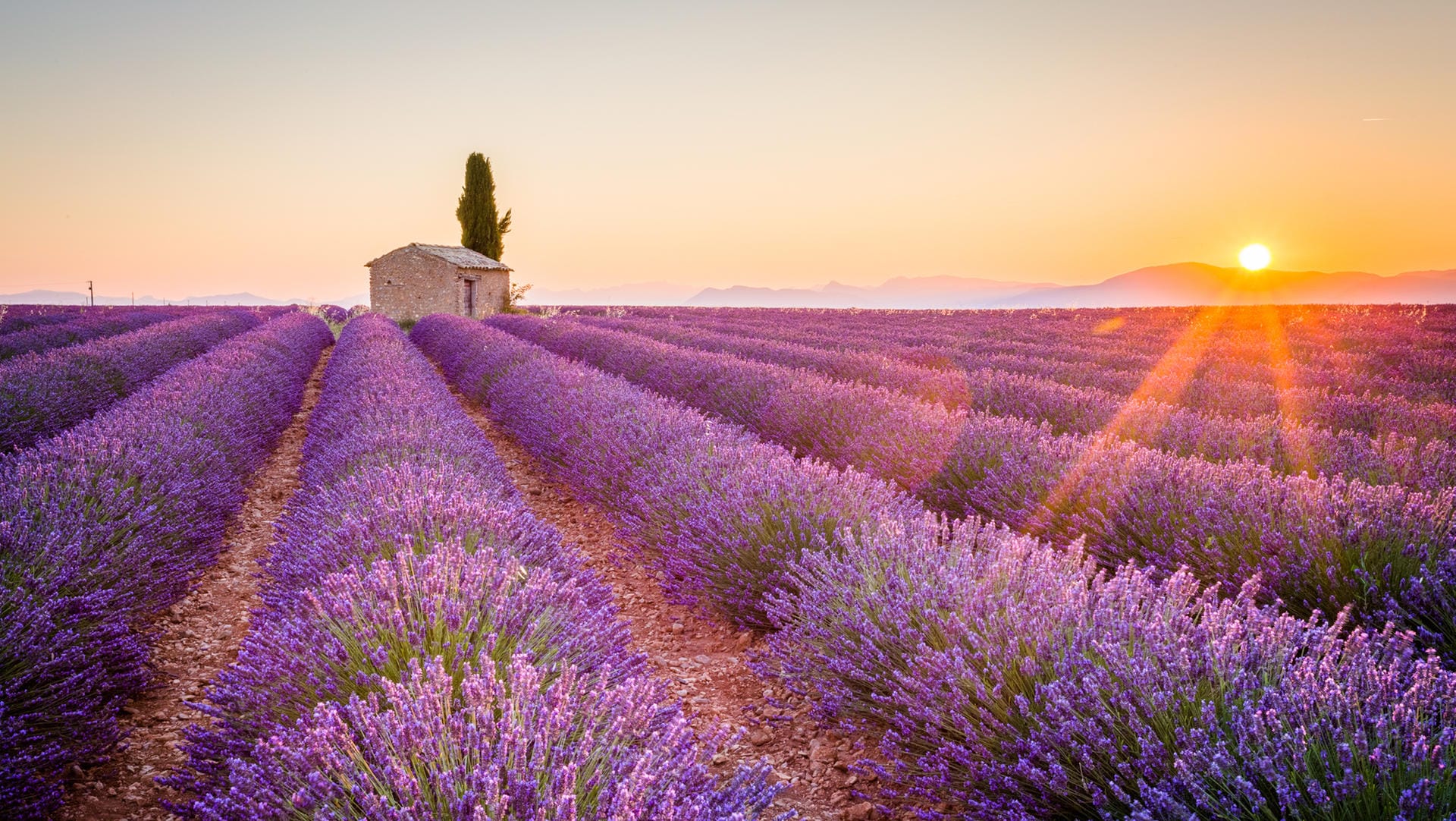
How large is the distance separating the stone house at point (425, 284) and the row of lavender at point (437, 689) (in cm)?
2380

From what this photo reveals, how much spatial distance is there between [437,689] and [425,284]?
26.4 metres

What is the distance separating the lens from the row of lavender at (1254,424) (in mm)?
3656

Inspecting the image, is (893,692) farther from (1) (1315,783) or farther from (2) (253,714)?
(2) (253,714)

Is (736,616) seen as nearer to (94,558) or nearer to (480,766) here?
(480,766)

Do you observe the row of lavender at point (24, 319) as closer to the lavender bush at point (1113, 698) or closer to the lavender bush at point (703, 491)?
the lavender bush at point (703, 491)

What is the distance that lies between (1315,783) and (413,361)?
9.56m

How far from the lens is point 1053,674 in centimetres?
173

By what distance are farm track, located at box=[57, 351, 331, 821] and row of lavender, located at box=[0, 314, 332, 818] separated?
0.08 meters

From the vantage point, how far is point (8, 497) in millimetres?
2783

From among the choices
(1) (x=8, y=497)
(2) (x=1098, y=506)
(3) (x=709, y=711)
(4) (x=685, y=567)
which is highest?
(1) (x=8, y=497)

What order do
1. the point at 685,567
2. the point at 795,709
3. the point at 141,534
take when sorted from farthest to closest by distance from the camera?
the point at 685,567, the point at 141,534, the point at 795,709

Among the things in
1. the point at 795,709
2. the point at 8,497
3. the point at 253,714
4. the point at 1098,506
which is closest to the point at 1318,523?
the point at 1098,506

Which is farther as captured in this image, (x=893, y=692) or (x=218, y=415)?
(x=218, y=415)

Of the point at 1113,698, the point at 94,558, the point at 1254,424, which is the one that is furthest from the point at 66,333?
the point at 1254,424
